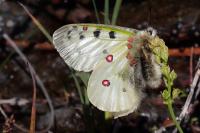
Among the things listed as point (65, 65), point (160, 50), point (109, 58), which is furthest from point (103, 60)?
point (65, 65)

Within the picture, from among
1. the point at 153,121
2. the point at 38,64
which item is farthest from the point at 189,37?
the point at 38,64

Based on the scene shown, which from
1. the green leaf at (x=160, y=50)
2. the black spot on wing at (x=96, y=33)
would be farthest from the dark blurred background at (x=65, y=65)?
the green leaf at (x=160, y=50)

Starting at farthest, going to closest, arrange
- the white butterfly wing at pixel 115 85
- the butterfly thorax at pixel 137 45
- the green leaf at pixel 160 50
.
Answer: the white butterfly wing at pixel 115 85, the butterfly thorax at pixel 137 45, the green leaf at pixel 160 50

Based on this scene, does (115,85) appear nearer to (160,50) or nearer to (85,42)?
(85,42)

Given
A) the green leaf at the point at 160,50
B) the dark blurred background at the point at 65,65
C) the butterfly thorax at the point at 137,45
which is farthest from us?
the dark blurred background at the point at 65,65

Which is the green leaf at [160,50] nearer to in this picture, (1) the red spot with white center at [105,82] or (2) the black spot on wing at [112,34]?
(2) the black spot on wing at [112,34]

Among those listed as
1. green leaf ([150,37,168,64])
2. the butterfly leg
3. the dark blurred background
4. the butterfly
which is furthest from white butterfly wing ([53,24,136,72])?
green leaf ([150,37,168,64])

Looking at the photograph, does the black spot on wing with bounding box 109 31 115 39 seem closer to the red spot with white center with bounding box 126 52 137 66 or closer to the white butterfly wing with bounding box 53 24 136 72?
the white butterfly wing with bounding box 53 24 136 72
